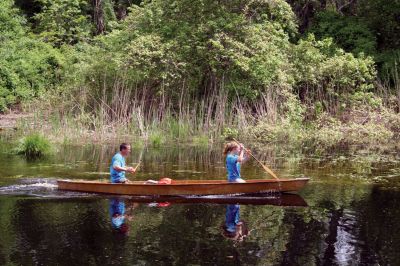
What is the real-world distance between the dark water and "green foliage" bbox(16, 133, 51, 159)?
69.4 inches

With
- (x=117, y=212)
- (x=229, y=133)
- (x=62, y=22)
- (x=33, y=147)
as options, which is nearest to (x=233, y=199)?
(x=117, y=212)

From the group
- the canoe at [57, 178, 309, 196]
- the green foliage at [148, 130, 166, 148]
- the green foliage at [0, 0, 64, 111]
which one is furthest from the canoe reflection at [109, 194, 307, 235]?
the green foliage at [0, 0, 64, 111]

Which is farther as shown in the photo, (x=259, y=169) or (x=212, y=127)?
(x=212, y=127)

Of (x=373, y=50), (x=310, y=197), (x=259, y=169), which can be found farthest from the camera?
(x=373, y=50)

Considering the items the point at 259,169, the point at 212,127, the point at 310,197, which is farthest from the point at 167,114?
the point at 310,197

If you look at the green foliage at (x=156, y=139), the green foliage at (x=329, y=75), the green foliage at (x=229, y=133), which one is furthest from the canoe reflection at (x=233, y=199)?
the green foliage at (x=329, y=75)

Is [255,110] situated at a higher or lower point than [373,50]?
lower

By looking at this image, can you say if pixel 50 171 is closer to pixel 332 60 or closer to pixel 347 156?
pixel 347 156

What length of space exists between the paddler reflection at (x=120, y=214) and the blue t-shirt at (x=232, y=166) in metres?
1.92

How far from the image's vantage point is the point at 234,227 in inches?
334

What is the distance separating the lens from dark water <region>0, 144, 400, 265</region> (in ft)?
23.3

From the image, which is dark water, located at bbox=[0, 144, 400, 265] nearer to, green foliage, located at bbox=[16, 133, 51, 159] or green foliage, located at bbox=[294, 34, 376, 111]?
green foliage, located at bbox=[16, 133, 51, 159]

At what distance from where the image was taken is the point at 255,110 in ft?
68.2

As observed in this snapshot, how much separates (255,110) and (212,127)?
3001 millimetres
